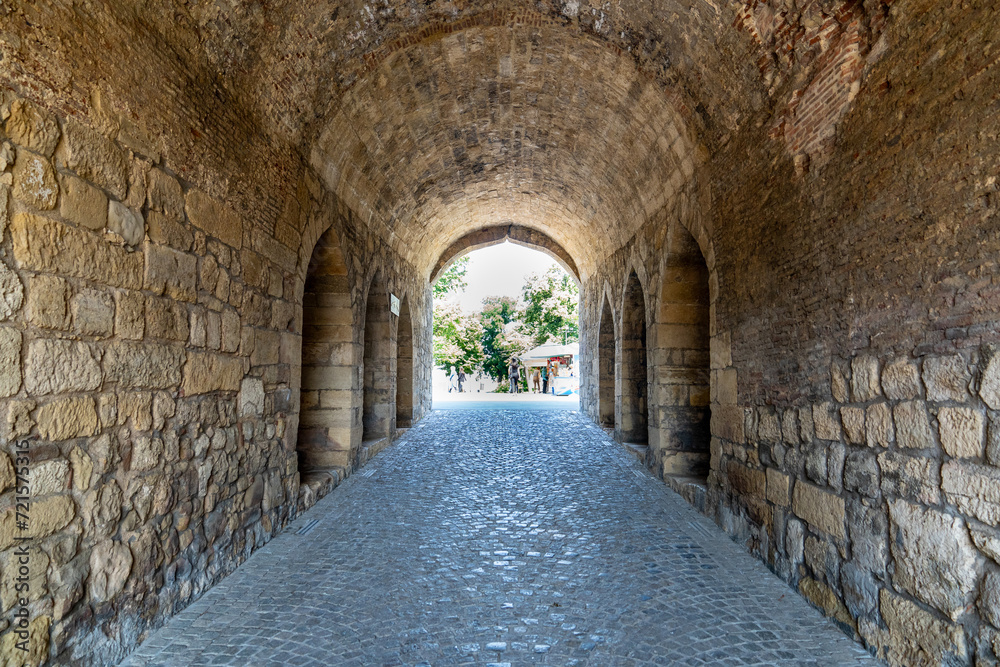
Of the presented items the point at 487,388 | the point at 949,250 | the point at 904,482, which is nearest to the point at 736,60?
the point at 949,250

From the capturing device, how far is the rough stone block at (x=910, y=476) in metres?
2.13

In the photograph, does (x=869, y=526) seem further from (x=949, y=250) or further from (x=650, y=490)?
(x=650, y=490)

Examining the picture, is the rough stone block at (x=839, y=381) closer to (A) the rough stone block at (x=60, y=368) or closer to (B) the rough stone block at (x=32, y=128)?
(A) the rough stone block at (x=60, y=368)

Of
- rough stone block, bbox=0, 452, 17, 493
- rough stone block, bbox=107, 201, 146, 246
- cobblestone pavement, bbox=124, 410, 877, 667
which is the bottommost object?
cobblestone pavement, bbox=124, 410, 877, 667

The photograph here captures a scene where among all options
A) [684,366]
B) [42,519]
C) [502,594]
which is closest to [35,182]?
[42,519]

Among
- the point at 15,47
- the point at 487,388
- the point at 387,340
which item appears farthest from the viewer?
the point at 487,388

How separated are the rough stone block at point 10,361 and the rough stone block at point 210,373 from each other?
3.28ft

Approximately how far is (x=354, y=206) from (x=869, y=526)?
5.38 meters

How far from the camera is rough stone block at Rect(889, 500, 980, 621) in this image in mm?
1976

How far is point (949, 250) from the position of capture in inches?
81.1

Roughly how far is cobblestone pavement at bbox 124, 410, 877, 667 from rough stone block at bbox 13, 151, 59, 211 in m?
1.90

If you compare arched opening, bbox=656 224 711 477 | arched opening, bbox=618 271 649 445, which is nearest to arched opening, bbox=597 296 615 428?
arched opening, bbox=618 271 649 445

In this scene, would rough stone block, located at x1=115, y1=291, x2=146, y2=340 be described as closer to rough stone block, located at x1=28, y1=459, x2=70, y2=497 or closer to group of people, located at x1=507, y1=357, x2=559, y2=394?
rough stone block, located at x1=28, y1=459, x2=70, y2=497

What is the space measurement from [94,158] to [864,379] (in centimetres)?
349
